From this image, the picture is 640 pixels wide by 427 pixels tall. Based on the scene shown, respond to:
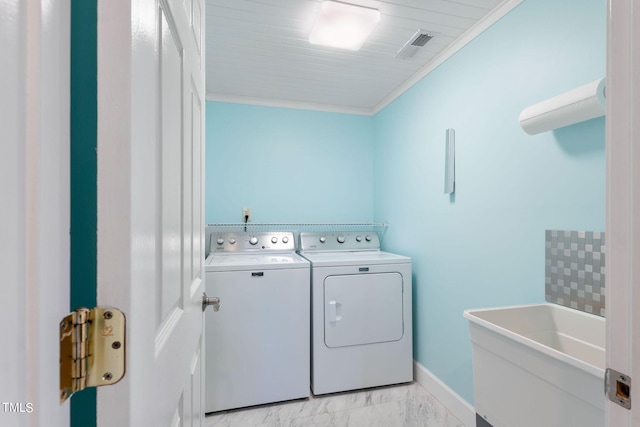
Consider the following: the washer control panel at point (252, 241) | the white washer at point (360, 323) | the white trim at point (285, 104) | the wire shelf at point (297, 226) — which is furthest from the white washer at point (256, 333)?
the white trim at point (285, 104)

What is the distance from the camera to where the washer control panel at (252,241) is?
262cm

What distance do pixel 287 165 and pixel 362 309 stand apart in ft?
4.99

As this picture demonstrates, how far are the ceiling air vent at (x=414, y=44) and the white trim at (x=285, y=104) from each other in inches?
41.1

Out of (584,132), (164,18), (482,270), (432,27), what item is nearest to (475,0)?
(432,27)

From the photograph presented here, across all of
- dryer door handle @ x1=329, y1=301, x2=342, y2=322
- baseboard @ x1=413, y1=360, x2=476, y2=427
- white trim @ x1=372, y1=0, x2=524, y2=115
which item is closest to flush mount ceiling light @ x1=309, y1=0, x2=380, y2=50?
white trim @ x1=372, y1=0, x2=524, y2=115

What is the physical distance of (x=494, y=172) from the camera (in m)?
1.70

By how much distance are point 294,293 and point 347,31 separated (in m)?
1.69

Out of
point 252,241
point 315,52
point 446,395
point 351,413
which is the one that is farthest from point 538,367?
point 252,241

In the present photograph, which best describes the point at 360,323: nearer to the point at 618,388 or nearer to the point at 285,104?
the point at 618,388

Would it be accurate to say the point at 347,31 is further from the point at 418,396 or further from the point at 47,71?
the point at 418,396

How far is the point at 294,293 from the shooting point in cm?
215

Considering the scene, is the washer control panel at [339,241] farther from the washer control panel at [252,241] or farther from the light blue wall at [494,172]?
the light blue wall at [494,172]

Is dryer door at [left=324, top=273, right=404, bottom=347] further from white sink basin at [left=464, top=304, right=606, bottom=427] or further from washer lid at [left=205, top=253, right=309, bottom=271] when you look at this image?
white sink basin at [left=464, top=304, right=606, bottom=427]

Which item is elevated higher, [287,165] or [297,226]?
[287,165]
